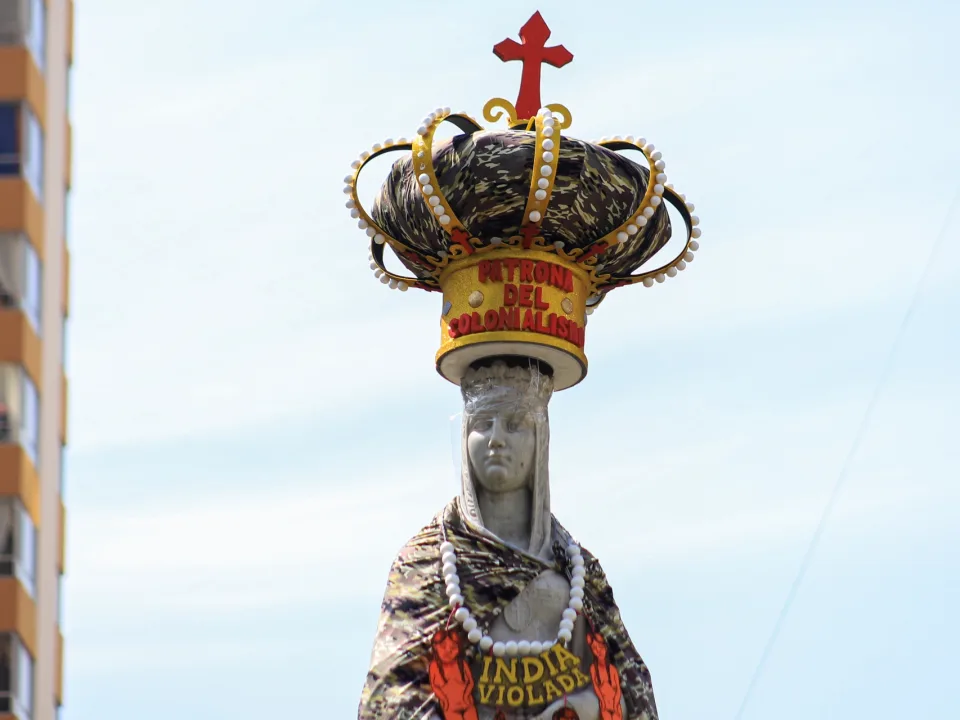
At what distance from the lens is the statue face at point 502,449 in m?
17.2

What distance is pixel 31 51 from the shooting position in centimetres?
2017

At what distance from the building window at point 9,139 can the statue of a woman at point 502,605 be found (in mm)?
4426

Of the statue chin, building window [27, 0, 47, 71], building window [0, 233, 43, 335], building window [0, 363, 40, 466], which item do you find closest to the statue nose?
the statue chin

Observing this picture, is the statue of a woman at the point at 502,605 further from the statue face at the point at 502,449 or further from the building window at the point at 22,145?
the building window at the point at 22,145

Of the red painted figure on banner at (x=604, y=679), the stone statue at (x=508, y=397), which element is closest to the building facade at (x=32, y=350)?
the stone statue at (x=508, y=397)

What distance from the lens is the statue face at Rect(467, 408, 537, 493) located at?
17.2m

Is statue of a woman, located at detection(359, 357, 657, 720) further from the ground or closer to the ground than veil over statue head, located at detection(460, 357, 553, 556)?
closer to the ground

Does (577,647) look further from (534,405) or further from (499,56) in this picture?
(499,56)

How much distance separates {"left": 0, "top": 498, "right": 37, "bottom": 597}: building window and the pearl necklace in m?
3.74

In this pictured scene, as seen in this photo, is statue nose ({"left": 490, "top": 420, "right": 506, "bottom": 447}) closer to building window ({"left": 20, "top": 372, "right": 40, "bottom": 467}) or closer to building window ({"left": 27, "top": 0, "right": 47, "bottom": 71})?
building window ({"left": 20, "top": 372, "right": 40, "bottom": 467})

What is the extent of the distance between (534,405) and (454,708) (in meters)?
2.21

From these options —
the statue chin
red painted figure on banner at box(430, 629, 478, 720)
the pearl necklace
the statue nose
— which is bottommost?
red painted figure on banner at box(430, 629, 478, 720)

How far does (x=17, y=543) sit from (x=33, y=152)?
10.4 ft

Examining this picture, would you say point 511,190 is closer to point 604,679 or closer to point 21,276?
point 604,679
